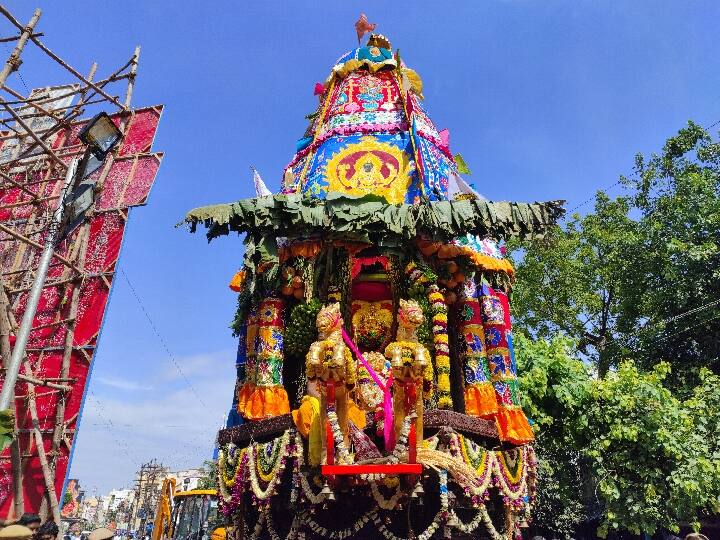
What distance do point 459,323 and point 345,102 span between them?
546cm

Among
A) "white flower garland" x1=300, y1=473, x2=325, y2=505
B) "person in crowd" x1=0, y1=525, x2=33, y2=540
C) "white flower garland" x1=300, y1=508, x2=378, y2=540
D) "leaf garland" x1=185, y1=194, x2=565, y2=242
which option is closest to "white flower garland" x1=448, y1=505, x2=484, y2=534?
"white flower garland" x1=300, y1=508, x2=378, y2=540

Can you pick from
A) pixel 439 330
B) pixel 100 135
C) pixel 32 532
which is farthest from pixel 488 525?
pixel 100 135

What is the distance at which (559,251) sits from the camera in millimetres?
19438

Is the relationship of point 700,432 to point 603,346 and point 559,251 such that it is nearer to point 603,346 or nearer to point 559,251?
point 603,346

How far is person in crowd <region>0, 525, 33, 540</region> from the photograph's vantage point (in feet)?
12.0

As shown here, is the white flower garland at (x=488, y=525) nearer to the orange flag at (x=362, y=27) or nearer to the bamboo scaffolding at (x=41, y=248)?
the bamboo scaffolding at (x=41, y=248)

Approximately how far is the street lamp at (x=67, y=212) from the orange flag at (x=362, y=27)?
8600mm

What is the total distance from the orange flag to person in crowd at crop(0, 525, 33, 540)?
12644mm

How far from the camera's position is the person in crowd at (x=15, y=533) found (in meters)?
3.65

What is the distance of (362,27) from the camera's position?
13.5 metres

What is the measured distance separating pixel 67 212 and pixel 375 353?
16.2ft

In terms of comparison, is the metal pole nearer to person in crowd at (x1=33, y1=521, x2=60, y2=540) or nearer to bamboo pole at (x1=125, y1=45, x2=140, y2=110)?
person in crowd at (x1=33, y1=521, x2=60, y2=540)

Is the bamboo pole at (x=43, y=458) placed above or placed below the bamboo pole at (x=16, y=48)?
below

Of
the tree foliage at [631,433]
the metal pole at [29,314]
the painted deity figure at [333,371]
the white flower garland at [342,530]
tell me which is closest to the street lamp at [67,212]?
the metal pole at [29,314]
